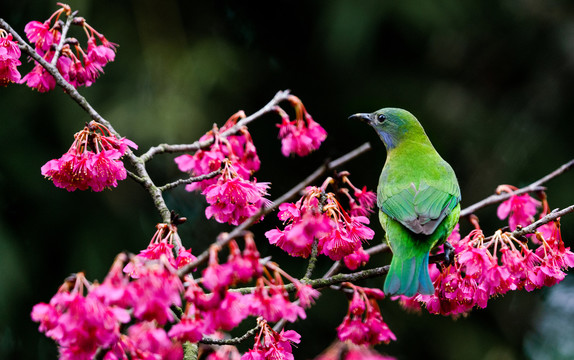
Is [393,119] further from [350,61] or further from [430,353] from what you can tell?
[430,353]

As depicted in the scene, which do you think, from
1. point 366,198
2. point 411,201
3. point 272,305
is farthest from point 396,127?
point 272,305

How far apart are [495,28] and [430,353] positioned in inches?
116

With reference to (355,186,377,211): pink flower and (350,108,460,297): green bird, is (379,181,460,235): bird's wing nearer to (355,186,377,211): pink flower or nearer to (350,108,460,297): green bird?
(350,108,460,297): green bird

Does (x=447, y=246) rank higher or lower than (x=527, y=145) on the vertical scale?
higher

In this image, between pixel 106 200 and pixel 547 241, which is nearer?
pixel 547 241

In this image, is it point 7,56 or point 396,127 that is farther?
point 396,127

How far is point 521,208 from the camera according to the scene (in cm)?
277

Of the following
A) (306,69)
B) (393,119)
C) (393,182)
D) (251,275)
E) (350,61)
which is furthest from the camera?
(306,69)

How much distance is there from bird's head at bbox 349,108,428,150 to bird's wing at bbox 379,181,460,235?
50 centimetres

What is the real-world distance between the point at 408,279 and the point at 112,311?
0.99 m

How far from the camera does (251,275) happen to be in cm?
138

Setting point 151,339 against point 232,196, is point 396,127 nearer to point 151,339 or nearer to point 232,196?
point 232,196

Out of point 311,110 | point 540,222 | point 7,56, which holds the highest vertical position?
point 7,56

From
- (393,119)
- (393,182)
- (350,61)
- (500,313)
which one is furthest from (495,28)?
(393,182)
